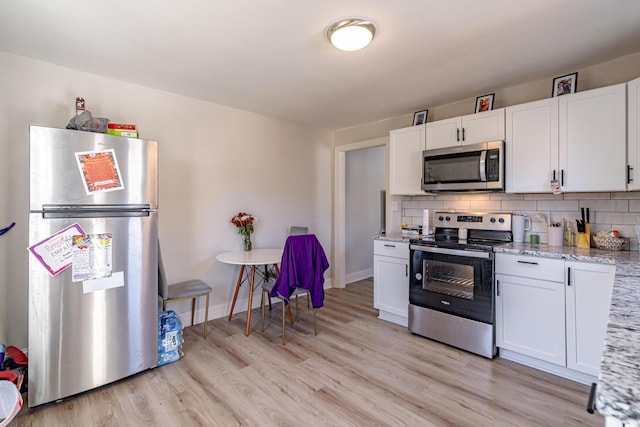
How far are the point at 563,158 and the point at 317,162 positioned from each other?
296 centimetres

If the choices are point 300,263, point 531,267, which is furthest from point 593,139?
point 300,263

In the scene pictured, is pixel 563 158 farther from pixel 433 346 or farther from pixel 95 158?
pixel 95 158

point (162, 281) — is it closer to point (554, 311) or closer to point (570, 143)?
point (554, 311)

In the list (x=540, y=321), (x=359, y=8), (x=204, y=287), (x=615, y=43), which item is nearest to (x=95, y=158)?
(x=204, y=287)

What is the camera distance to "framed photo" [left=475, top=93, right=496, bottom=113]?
116 inches

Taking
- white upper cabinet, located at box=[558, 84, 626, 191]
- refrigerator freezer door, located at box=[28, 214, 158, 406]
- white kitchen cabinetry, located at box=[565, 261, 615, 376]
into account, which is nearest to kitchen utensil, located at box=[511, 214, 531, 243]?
white upper cabinet, located at box=[558, 84, 626, 191]

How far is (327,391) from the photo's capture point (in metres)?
2.15

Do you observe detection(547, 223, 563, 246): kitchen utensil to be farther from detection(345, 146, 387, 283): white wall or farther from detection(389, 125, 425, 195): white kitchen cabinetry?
detection(345, 146, 387, 283): white wall

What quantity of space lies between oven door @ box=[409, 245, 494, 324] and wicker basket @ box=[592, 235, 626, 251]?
0.80 metres

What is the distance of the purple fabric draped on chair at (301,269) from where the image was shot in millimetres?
2840

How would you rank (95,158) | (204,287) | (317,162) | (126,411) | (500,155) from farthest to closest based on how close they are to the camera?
(317,162) < (204,287) < (500,155) < (95,158) < (126,411)

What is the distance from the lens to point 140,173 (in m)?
2.30

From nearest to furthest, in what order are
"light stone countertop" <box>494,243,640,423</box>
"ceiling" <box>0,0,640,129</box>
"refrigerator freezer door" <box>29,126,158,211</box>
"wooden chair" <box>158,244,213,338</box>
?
"light stone countertop" <box>494,243,640,423</box> < "ceiling" <box>0,0,640,129</box> < "refrigerator freezer door" <box>29,126,158,211</box> < "wooden chair" <box>158,244,213,338</box>

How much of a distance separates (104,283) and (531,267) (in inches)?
124
